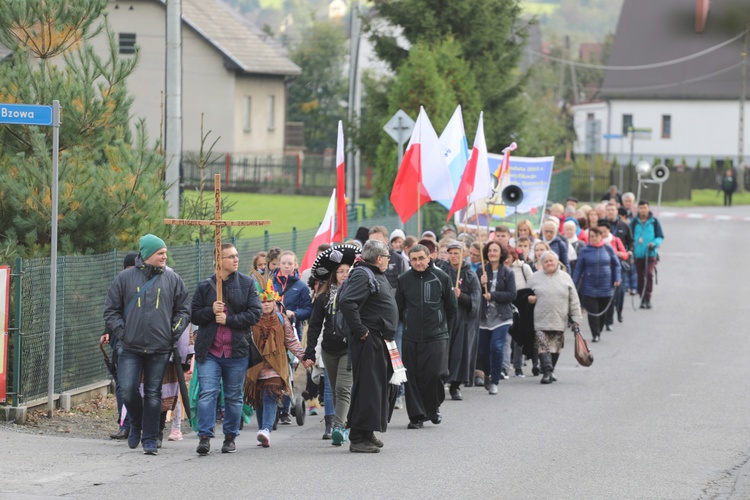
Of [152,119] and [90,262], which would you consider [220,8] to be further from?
[90,262]

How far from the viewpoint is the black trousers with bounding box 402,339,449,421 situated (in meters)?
11.6

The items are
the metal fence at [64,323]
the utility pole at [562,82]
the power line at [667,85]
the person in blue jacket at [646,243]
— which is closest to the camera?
the metal fence at [64,323]

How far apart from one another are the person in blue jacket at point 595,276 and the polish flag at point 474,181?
10.6ft

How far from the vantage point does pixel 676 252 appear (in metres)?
35.3

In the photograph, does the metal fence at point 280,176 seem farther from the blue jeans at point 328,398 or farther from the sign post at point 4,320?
the sign post at point 4,320

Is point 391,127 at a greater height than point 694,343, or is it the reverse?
point 391,127

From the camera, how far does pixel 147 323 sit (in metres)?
9.54

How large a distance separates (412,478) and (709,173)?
2389 inches

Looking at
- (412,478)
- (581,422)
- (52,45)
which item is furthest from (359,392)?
(52,45)

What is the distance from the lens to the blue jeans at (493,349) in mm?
14367

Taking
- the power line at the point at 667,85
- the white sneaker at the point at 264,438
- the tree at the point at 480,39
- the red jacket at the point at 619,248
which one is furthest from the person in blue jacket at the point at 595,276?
the power line at the point at 667,85

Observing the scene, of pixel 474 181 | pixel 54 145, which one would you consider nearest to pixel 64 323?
pixel 54 145

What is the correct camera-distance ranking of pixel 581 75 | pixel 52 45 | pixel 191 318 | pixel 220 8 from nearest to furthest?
pixel 191 318, pixel 52 45, pixel 220 8, pixel 581 75

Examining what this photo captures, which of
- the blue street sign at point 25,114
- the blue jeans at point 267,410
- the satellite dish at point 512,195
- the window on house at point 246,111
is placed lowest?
the blue jeans at point 267,410
